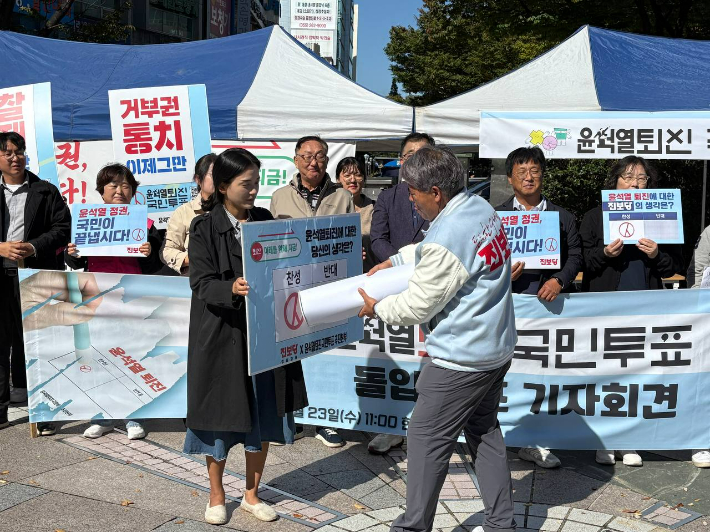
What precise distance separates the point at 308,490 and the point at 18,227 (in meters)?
2.78

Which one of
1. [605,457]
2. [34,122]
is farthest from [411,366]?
[34,122]

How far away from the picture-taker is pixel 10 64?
29.9 ft

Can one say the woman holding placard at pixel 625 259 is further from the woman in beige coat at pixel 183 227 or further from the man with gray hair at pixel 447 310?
the woman in beige coat at pixel 183 227

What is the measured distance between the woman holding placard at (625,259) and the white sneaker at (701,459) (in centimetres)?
35

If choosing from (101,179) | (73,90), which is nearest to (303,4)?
(73,90)

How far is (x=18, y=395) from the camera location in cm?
588

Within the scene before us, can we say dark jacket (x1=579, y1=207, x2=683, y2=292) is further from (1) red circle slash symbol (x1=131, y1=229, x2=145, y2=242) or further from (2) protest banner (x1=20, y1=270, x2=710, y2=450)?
(1) red circle slash symbol (x1=131, y1=229, x2=145, y2=242)

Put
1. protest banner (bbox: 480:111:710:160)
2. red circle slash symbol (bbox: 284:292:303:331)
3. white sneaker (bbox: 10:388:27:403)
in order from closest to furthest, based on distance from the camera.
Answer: red circle slash symbol (bbox: 284:292:303:331)
white sneaker (bbox: 10:388:27:403)
protest banner (bbox: 480:111:710:160)

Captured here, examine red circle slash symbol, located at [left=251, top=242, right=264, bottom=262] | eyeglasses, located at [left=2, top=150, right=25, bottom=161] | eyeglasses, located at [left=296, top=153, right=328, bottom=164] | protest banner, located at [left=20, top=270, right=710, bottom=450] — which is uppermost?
eyeglasses, located at [left=2, top=150, right=25, bottom=161]

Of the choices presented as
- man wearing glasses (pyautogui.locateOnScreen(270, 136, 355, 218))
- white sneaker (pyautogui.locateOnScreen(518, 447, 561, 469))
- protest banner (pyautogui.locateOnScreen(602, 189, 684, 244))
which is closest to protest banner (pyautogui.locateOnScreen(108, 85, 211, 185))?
man wearing glasses (pyautogui.locateOnScreen(270, 136, 355, 218))

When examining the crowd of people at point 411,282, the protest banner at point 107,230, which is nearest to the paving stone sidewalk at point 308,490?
the crowd of people at point 411,282

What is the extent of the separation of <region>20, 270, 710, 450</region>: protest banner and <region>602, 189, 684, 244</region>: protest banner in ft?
1.43

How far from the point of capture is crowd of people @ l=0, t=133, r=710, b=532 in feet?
10.4

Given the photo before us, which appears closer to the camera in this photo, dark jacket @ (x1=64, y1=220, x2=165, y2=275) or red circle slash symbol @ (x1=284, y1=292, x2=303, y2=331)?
red circle slash symbol @ (x1=284, y1=292, x2=303, y2=331)
